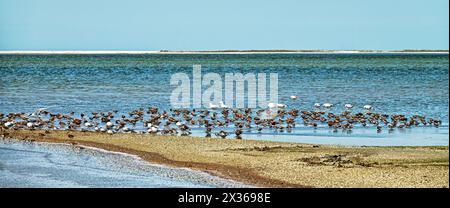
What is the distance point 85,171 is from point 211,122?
10354 millimetres

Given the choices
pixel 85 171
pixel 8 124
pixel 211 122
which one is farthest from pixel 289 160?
pixel 8 124

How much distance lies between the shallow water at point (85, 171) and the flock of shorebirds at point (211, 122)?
14.3 feet

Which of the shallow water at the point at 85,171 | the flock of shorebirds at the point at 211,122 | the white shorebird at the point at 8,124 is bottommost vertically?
the flock of shorebirds at the point at 211,122

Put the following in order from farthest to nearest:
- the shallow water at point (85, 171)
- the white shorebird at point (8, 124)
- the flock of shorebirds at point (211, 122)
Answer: the white shorebird at point (8, 124) → the flock of shorebirds at point (211, 122) → the shallow water at point (85, 171)

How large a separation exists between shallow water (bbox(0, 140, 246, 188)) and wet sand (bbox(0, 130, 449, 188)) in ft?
1.86

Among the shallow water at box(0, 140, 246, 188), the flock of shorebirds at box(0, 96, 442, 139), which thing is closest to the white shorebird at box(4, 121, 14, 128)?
the flock of shorebirds at box(0, 96, 442, 139)

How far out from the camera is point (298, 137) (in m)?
24.1

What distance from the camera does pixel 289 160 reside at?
1873 cm

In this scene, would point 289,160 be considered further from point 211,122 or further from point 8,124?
point 8,124

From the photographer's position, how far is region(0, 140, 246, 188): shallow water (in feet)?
53.4

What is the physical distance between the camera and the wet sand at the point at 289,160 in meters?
16.4

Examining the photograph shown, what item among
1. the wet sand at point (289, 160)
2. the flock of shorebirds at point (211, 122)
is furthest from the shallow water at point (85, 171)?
the flock of shorebirds at point (211, 122)

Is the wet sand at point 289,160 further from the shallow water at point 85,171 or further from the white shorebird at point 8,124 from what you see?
the white shorebird at point 8,124
